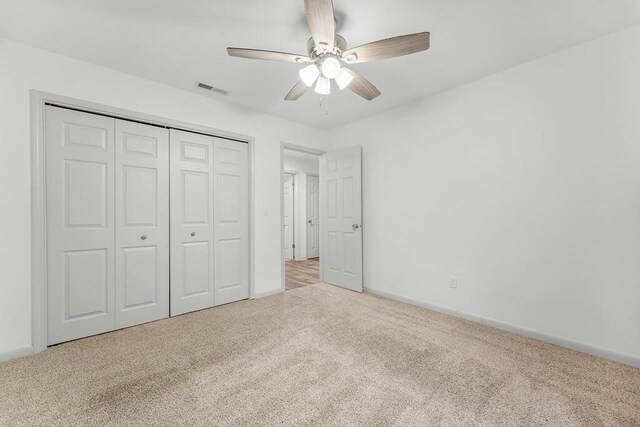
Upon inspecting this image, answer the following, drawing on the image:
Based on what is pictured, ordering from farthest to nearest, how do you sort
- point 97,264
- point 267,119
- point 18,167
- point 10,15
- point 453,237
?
point 267,119
point 453,237
point 97,264
point 18,167
point 10,15

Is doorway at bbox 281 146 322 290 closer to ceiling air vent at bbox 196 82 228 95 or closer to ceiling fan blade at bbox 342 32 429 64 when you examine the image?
ceiling air vent at bbox 196 82 228 95

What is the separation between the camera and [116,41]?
2152 millimetres

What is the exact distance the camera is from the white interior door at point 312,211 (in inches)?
264

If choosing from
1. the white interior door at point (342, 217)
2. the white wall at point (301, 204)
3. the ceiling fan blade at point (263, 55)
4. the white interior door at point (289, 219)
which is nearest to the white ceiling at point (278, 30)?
the ceiling fan blade at point (263, 55)

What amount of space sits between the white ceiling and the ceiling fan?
252mm

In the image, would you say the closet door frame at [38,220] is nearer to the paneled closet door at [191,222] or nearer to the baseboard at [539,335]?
the paneled closet door at [191,222]

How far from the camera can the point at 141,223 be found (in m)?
2.75

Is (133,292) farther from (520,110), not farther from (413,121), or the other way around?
(520,110)

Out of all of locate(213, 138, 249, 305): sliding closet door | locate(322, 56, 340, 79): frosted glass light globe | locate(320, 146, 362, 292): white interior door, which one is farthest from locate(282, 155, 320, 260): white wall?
locate(322, 56, 340, 79): frosted glass light globe

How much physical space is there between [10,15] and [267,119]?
90.6 inches

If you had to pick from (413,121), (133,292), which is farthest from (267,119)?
(133,292)

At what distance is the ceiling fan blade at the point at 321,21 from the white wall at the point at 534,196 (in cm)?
191

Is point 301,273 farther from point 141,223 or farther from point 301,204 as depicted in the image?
point 141,223

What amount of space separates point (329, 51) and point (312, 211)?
504cm
